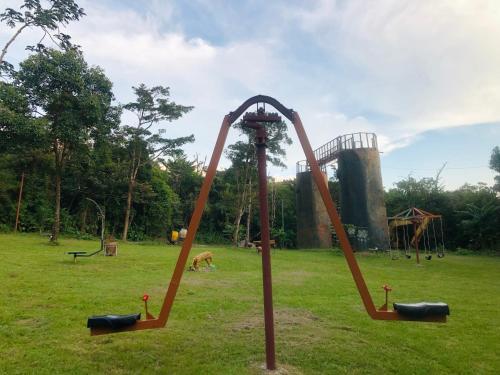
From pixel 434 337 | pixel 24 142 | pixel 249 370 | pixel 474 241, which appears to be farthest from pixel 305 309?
pixel 474 241

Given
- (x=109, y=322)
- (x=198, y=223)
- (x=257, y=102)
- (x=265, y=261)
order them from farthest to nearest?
(x=257, y=102) < (x=265, y=261) < (x=198, y=223) < (x=109, y=322)

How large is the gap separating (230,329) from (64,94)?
1553cm

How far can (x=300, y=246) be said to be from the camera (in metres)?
28.8

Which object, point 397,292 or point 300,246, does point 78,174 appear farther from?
point 397,292

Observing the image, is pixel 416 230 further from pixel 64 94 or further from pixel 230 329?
Answer: pixel 64 94

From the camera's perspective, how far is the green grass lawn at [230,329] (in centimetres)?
439

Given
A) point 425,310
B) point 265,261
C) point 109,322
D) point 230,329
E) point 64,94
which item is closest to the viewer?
point 109,322

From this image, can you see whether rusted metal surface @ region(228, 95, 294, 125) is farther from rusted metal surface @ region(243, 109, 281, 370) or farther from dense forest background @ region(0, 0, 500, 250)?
dense forest background @ region(0, 0, 500, 250)

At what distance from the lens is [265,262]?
4.42 meters

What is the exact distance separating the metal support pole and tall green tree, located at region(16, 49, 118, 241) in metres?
14.9

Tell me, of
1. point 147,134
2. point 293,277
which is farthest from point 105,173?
point 293,277

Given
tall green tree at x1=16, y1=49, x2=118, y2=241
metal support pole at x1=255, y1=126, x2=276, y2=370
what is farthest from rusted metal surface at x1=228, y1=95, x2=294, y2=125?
tall green tree at x1=16, y1=49, x2=118, y2=241

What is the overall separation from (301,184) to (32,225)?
19673 millimetres

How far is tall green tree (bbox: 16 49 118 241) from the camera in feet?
54.1
